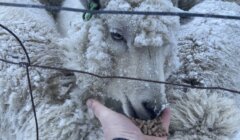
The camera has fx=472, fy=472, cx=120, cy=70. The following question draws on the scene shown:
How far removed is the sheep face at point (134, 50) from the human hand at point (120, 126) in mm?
83

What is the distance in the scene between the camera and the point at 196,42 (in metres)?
2.38

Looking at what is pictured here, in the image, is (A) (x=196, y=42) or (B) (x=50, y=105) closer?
(B) (x=50, y=105)

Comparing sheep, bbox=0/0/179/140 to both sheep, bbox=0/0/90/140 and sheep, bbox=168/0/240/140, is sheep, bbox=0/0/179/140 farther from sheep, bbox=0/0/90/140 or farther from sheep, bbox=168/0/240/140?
sheep, bbox=168/0/240/140

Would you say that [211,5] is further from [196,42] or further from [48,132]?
[48,132]

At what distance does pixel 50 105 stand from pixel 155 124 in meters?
0.51

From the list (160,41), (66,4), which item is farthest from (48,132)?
(66,4)

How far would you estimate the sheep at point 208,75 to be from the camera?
6.30 ft

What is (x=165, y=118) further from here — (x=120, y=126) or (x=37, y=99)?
(x=37, y=99)

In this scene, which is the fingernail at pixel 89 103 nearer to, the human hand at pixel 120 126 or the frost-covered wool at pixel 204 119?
the human hand at pixel 120 126

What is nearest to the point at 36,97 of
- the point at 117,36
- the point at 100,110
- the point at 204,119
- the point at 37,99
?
the point at 37,99

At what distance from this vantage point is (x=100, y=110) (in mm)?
1796

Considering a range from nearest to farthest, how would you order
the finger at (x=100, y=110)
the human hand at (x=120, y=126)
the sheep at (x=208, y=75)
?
the human hand at (x=120, y=126), the finger at (x=100, y=110), the sheep at (x=208, y=75)

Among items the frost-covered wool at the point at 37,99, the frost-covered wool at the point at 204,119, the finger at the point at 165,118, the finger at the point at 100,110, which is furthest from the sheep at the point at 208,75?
the frost-covered wool at the point at 37,99

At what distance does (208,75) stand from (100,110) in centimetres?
64
